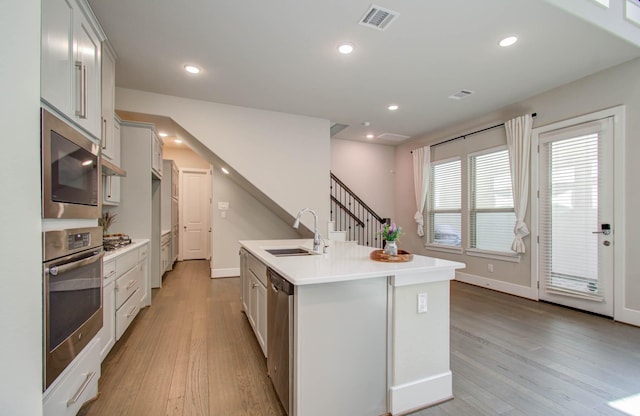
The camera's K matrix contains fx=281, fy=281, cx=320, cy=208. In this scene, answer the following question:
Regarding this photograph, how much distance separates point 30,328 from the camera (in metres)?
0.88

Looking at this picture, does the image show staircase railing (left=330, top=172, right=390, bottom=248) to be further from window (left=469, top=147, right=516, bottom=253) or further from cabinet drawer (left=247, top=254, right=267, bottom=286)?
cabinet drawer (left=247, top=254, right=267, bottom=286)

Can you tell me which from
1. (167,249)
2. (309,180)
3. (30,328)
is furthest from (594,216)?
(167,249)

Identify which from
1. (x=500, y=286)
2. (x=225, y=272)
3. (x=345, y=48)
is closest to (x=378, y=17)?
(x=345, y=48)

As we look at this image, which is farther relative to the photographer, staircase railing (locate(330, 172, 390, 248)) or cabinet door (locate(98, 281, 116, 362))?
staircase railing (locate(330, 172, 390, 248))

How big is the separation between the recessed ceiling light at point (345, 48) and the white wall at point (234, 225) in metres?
3.45

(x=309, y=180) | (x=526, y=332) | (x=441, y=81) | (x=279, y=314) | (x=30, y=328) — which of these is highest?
(x=441, y=81)

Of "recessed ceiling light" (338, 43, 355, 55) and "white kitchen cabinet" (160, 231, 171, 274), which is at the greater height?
"recessed ceiling light" (338, 43, 355, 55)

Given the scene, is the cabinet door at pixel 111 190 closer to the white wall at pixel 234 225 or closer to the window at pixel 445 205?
the white wall at pixel 234 225

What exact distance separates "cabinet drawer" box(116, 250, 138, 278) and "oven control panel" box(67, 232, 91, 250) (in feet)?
3.32

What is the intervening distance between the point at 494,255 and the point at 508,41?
10.6ft

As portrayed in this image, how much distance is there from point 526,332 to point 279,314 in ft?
9.04

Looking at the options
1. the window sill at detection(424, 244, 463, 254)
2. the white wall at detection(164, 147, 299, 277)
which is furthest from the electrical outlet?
the white wall at detection(164, 147, 299, 277)

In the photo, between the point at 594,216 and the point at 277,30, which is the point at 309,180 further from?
the point at 594,216

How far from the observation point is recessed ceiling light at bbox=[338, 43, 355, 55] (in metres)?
2.82
